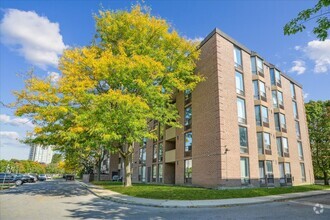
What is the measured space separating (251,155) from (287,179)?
8.12 m

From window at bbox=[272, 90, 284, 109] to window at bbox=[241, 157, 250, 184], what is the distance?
10.3 m

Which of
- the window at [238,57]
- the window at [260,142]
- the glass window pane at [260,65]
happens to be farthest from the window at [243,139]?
the glass window pane at [260,65]

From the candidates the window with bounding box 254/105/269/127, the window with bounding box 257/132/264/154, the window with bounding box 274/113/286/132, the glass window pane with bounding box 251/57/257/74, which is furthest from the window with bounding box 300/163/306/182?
the glass window pane with bounding box 251/57/257/74

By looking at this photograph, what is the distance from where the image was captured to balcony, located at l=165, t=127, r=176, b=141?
2888 centimetres

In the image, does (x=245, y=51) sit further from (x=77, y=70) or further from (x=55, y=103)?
(x=55, y=103)

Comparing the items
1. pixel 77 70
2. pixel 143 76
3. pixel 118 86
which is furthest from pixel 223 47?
pixel 77 70

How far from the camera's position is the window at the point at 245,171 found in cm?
2127

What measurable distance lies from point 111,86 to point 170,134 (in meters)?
12.0

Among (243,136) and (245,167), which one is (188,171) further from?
(243,136)

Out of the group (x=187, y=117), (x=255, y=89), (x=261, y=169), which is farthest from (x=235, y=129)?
(x=255, y=89)

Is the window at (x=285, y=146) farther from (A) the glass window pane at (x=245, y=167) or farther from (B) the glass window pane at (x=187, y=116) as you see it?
(B) the glass window pane at (x=187, y=116)

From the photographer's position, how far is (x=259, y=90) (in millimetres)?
25875

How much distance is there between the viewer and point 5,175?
32375 millimetres

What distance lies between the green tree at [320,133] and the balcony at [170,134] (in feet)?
68.0
